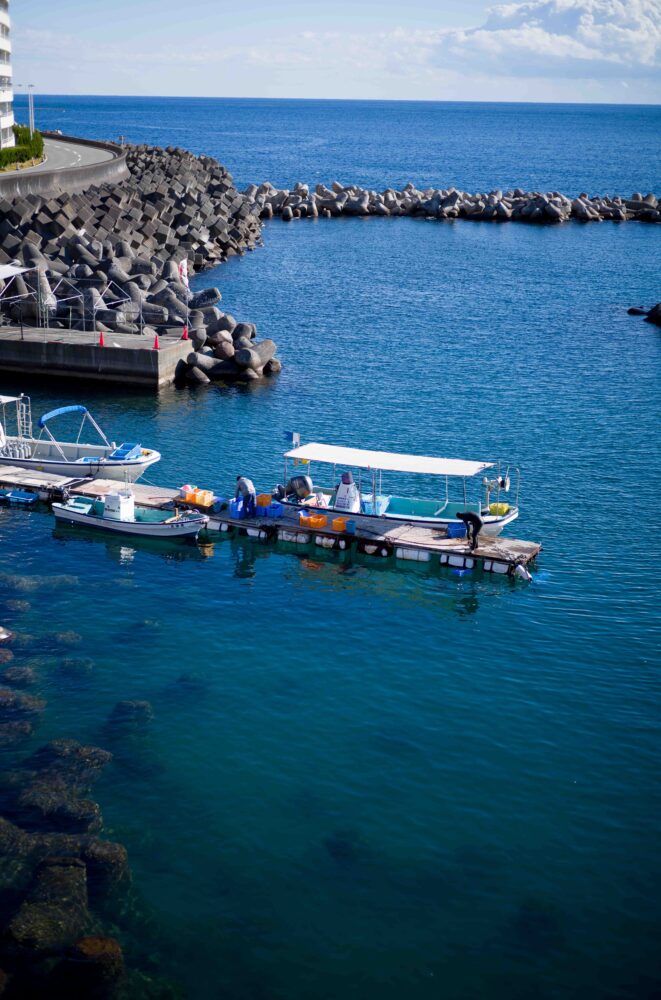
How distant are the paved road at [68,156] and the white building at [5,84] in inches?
177

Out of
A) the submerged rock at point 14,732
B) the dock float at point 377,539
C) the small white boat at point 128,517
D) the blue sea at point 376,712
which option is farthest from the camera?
the small white boat at point 128,517

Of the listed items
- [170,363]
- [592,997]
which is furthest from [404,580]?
[170,363]

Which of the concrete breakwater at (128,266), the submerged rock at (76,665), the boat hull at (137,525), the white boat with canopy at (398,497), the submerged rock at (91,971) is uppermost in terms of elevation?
the concrete breakwater at (128,266)

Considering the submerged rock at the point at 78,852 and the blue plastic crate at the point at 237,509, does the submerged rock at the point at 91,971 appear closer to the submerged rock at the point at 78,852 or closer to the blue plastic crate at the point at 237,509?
the submerged rock at the point at 78,852

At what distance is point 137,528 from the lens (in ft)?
117

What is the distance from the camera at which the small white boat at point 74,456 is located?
3938cm

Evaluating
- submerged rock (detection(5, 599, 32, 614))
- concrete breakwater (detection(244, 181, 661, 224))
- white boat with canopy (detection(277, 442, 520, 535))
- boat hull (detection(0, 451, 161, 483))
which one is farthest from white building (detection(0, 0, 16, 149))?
submerged rock (detection(5, 599, 32, 614))

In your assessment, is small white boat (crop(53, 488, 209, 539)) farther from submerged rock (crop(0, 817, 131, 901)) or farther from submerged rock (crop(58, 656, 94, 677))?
submerged rock (crop(0, 817, 131, 901))

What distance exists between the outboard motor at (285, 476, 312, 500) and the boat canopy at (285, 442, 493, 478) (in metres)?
0.71

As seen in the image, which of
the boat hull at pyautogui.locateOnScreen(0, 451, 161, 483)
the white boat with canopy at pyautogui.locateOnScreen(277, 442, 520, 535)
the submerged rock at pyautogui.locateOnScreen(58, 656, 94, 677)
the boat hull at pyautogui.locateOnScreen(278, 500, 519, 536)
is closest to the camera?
the submerged rock at pyautogui.locateOnScreen(58, 656, 94, 677)

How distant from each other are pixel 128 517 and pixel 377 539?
27.7 feet

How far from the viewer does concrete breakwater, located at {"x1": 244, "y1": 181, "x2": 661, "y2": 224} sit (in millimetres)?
121562

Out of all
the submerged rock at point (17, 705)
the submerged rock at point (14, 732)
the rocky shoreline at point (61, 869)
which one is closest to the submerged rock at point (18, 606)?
the rocky shoreline at point (61, 869)

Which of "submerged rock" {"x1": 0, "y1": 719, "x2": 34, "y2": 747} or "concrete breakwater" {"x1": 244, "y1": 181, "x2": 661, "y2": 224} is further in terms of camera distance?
"concrete breakwater" {"x1": 244, "y1": 181, "x2": 661, "y2": 224}
